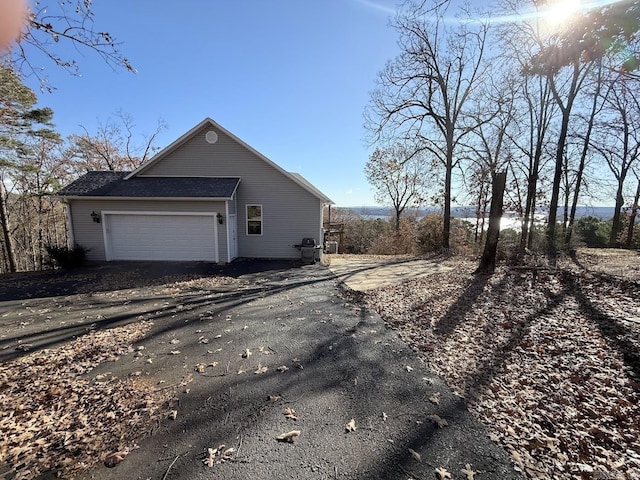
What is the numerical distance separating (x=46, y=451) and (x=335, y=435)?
258 cm

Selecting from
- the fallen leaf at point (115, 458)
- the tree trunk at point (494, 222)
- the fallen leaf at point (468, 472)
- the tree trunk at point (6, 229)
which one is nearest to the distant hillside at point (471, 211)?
the tree trunk at point (494, 222)

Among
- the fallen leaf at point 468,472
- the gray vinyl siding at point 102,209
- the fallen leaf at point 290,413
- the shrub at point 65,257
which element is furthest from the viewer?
the gray vinyl siding at point 102,209

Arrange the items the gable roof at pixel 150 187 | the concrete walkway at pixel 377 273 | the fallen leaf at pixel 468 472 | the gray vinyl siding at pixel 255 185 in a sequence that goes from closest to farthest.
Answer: the fallen leaf at pixel 468 472, the concrete walkway at pixel 377 273, the gable roof at pixel 150 187, the gray vinyl siding at pixel 255 185

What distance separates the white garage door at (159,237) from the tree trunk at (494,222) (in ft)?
34.0

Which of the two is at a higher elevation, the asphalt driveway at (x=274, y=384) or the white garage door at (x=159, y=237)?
the white garage door at (x=159, y=237)

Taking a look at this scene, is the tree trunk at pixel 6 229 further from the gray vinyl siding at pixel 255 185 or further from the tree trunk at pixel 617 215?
the tree trunk at pixel 617 215

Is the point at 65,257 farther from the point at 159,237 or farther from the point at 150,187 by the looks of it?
the point at 150,187

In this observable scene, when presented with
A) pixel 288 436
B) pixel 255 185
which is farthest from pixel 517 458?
pixel 255 185

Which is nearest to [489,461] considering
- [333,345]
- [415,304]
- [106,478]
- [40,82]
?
[333,345]

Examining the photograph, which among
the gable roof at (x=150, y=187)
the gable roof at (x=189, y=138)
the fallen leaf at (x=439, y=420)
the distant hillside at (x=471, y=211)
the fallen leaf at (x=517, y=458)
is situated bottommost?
the fallen leaf at (x=439, y=420)

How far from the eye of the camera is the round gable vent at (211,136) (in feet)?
43.7

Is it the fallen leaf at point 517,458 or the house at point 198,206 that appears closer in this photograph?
the fallen leaf at point 517,458

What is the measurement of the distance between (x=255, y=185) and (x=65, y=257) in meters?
8.06

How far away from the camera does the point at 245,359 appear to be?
4.30 m
